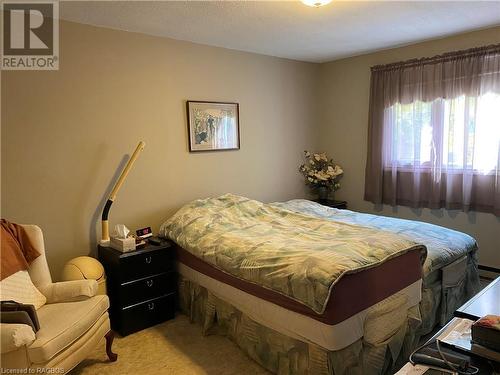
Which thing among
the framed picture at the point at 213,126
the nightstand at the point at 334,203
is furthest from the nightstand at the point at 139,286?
the nightstand at the point at 334,203

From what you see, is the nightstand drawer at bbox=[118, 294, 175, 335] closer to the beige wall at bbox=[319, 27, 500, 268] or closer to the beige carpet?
the beige carpet

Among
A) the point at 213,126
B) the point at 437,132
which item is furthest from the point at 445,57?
the point at 213,126

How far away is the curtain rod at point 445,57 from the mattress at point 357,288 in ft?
7.58

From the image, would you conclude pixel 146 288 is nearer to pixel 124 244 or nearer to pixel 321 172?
pixel 124 244

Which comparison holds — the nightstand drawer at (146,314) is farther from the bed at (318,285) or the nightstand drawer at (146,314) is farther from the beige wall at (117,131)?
the beige wall at (117,131)

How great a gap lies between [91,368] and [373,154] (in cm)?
365

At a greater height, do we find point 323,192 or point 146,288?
point 323,192

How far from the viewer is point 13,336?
68.4 inches

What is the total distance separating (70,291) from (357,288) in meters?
1.82

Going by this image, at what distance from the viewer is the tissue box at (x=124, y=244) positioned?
2.81 meters

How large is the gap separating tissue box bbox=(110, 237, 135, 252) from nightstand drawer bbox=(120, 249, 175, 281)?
9cm

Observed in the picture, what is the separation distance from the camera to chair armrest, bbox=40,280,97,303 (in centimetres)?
231

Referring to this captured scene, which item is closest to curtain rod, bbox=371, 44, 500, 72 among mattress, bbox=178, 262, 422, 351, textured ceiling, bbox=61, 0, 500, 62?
textured ceiling, bbox=61, 0, 500, 62

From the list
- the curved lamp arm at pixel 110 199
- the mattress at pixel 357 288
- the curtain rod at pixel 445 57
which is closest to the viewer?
the mattress at pixel 357 288
